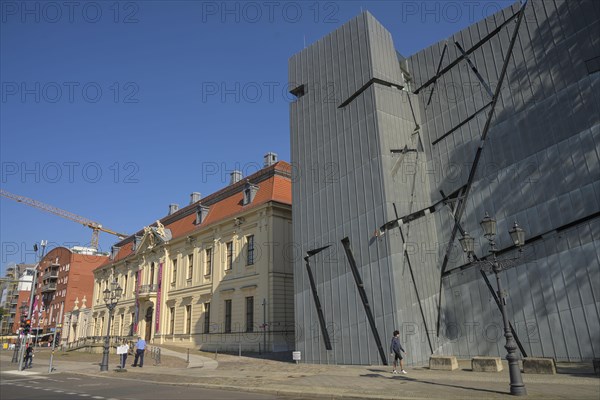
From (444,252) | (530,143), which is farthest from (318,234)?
(530,143)

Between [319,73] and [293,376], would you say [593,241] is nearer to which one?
[293,376]

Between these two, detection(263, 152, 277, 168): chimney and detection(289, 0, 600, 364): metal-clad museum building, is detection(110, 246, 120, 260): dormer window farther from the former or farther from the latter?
detection(289, 0, 600, 364): metal-clad museum building

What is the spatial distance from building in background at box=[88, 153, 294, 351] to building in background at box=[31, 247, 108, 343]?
32813mm

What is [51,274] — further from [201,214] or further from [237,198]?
[237,198]

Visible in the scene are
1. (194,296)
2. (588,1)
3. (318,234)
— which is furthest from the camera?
(194,296)

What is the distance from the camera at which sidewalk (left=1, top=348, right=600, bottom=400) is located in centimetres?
1082

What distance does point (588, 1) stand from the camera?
1769 cm

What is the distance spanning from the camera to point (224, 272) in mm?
34438

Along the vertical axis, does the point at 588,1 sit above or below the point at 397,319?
above

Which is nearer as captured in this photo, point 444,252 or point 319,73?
point 444,252

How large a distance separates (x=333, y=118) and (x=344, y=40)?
4.41 metres

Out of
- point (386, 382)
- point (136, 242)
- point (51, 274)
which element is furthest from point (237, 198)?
point (51, 274)

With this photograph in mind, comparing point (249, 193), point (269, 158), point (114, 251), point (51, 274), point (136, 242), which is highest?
point (269, 158)

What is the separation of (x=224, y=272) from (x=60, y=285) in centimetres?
5748
